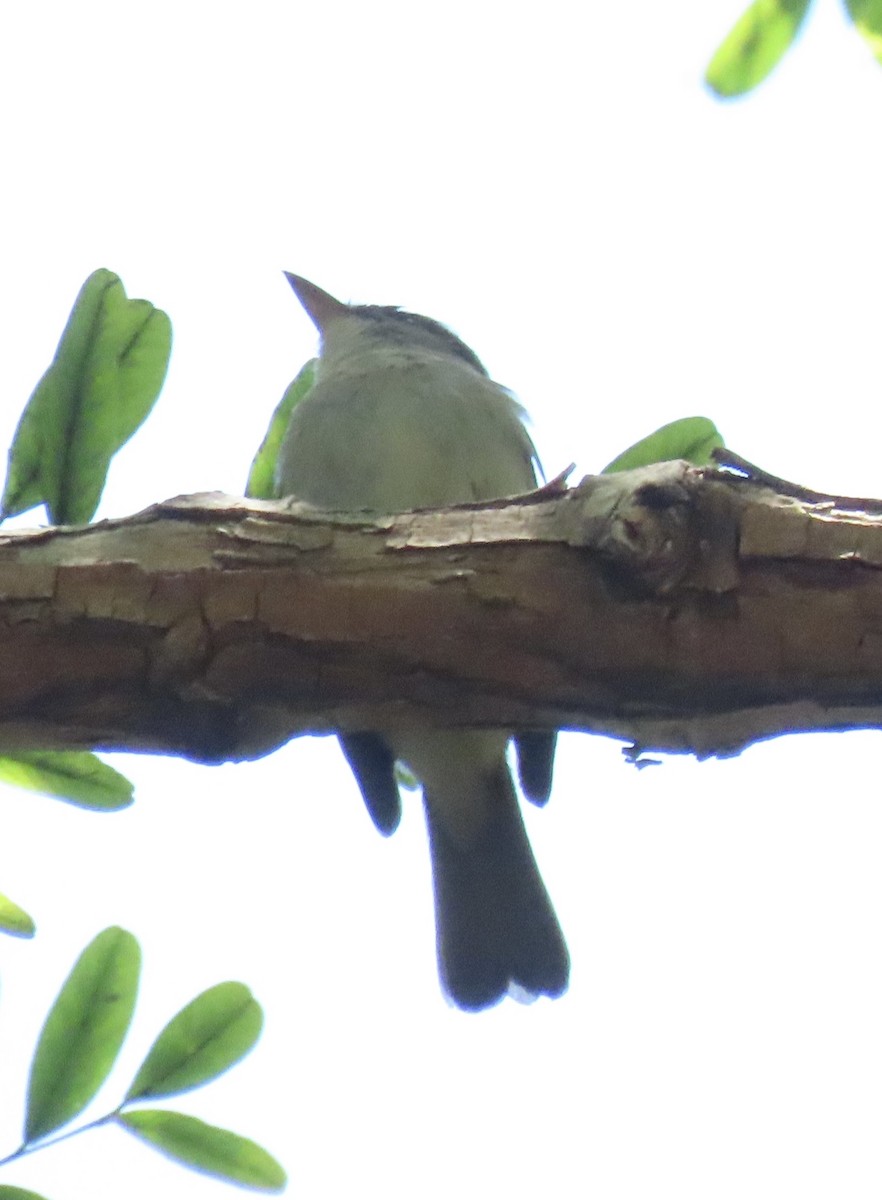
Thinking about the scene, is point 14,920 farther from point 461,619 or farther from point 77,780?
point 461,619

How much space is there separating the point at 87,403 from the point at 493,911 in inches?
68.7

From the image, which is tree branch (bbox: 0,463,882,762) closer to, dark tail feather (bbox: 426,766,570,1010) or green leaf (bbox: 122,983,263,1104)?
green leaf (bbox: 122,983,263,1104)

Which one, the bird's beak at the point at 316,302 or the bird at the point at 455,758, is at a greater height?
the bird's beak at the point at 316,302

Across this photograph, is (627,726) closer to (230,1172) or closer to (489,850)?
(230,1172)

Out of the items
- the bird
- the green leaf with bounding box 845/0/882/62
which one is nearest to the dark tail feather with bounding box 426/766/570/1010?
the bird

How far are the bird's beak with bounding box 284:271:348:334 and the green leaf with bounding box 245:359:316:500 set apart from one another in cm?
75

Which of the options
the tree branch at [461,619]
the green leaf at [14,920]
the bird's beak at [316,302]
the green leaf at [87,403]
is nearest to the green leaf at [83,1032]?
the green leaf at [14,920]

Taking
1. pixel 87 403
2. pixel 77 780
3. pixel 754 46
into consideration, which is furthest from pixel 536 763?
pixel 754 46

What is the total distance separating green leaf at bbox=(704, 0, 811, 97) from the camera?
1.85 meters

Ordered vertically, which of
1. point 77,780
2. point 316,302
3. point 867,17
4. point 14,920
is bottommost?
point 14,920

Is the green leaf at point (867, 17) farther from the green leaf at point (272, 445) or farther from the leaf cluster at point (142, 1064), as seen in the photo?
the leaf cluster at point (142, 1064)

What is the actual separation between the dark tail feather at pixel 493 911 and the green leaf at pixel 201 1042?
1272 mm

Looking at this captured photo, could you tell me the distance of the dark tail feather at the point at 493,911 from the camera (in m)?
3.15

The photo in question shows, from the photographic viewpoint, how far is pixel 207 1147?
1.86 meters
